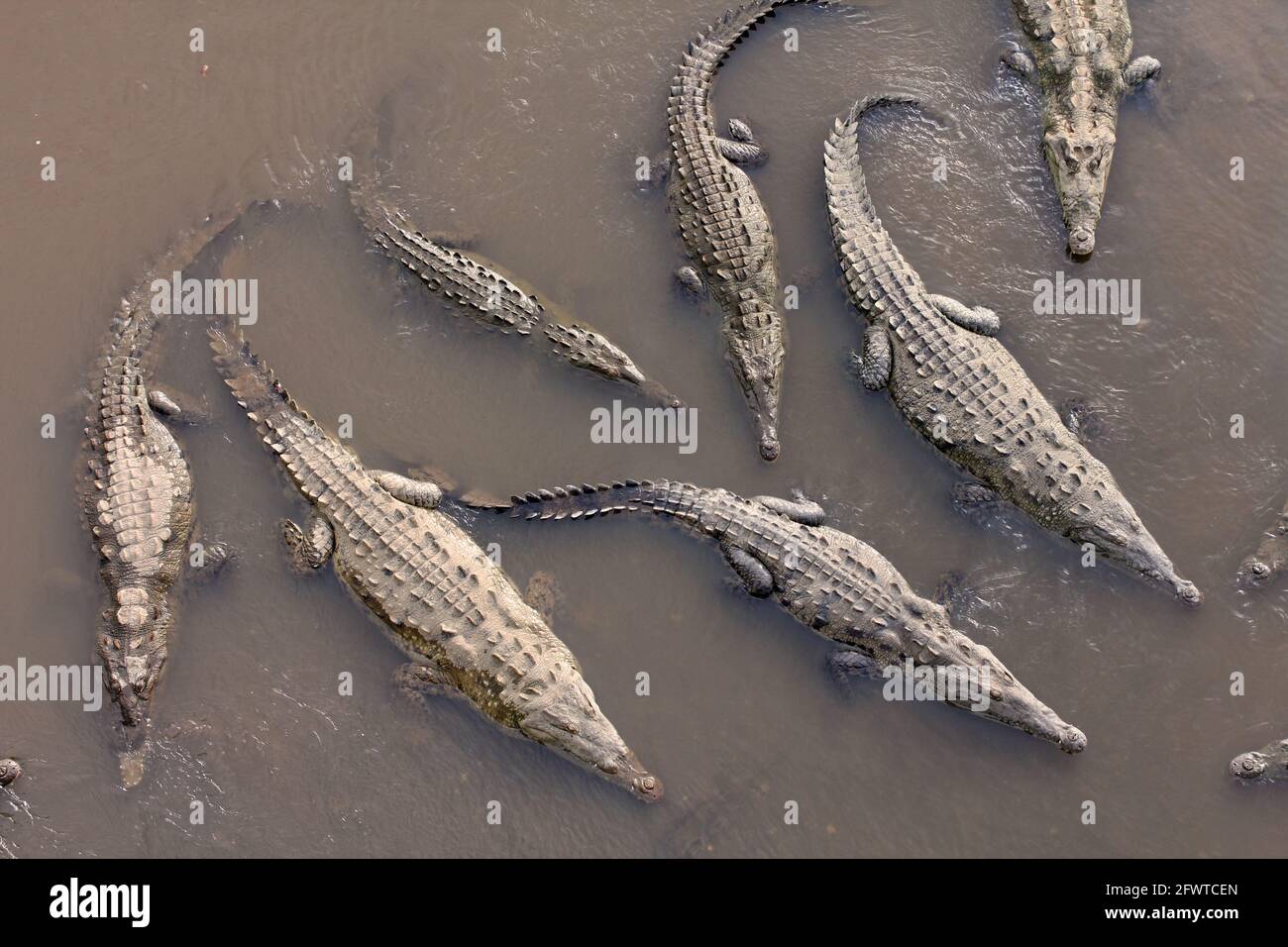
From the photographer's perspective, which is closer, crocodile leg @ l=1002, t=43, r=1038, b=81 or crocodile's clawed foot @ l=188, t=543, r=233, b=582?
crocodile's clawed foot @ l=188, t=543, r=233, b=582

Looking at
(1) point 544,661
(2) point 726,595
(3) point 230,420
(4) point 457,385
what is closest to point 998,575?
(2) point 726,595

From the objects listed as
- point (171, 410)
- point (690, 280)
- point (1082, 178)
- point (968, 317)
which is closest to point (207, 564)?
point (171, 410)

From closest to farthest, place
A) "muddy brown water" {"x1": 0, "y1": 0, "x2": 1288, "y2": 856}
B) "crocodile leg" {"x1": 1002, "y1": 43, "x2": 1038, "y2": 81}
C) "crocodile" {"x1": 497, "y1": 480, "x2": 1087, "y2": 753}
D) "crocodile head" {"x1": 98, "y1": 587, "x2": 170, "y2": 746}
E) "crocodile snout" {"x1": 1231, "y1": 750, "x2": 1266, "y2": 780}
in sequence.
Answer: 1. "crocodile snout" {"x1": 1231, "y1": 750, "x2": 1266, "y2": 780}
2. "crocodile" {"x1": 497, "y1": 480, "x2": 1087, "y2": 753}
3. "muddy brown water" {"x1": 0, "y1": 0, "x2": 1288, "y2": 856}
4. "crocodile head" {"x1": 98, "y1": 587, "x2": 170, "y2": 746}
5. "crocodile leg" {"x1": 1002, "y1": 43, "x2": 1038, "y2": 81}

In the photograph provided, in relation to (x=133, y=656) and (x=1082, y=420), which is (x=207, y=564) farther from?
(x=1082, y=420)

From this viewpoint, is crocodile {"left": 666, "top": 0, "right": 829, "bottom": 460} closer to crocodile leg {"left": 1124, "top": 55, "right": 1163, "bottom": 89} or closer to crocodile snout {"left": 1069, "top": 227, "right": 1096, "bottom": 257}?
crocodile snout {"left": 1069, "top": 227, "right": 1096, "bottom": 257}

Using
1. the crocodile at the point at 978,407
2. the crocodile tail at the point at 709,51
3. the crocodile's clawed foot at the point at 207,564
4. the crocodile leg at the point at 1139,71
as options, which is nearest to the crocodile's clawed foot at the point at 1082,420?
the crocodile at the point at 978,407

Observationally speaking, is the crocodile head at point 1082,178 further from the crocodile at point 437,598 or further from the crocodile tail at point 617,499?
the crocodile at point 437,598

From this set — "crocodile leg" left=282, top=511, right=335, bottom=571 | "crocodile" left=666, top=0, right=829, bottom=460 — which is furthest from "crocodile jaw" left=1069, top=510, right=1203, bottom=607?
"crocodile leg" left=282, top=511, right=335, bottom=571
